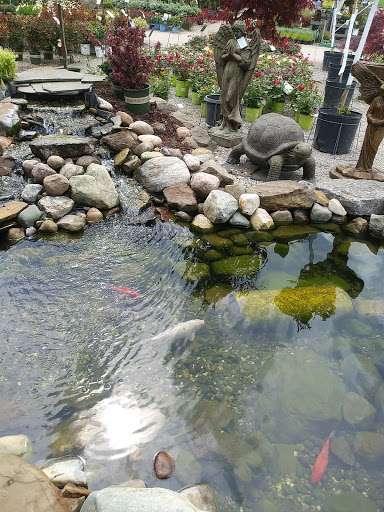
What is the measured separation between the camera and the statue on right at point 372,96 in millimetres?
5285

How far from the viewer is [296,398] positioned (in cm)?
295

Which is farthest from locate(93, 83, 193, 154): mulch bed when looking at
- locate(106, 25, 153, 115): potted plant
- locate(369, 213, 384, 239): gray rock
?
locate(369, 213, 384, 239): gray rock

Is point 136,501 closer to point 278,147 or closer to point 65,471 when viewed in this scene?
point 65,471

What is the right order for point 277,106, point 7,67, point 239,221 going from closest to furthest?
point 239,221
point 7,67
point 277,106

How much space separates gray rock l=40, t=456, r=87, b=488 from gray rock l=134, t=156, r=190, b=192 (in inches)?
146

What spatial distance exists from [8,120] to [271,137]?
395cm

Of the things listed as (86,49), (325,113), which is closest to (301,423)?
(325,113)

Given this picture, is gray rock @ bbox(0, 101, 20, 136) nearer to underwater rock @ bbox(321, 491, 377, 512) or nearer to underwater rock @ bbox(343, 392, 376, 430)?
underwater rock @ bbox(343, 392, 376, 430)

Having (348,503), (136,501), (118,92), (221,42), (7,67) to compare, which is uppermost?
(221,42)

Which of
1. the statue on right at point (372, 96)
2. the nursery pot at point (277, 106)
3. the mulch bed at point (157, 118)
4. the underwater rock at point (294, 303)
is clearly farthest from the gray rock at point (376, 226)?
the nursery pot at point (277, 106)

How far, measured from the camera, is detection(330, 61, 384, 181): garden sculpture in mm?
5295

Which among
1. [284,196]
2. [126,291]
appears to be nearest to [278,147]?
[284,196]

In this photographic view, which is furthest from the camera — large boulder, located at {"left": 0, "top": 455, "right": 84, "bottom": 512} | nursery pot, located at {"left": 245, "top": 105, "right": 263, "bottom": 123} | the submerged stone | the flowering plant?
nursery pot, located at {"left": 245, "top": 105, "right": 263, "bottom": 123}

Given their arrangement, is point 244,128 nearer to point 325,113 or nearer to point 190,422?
point 325,113
